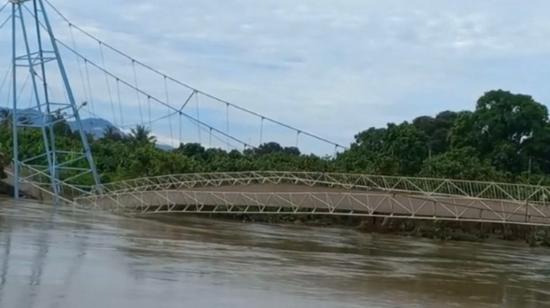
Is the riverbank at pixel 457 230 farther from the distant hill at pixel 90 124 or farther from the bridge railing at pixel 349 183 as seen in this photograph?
the distant hill at pixel 90 124

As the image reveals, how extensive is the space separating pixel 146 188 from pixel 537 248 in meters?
20.7

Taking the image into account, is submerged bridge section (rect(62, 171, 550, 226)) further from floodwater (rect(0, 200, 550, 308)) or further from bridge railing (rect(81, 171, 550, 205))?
floodwater (rect(0, 200, 550, 308))

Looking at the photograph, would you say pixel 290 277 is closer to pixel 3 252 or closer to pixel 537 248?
pixel 3 252

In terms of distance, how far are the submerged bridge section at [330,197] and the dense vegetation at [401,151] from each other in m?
7.28

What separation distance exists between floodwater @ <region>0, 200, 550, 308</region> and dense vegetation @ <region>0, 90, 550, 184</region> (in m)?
25.7

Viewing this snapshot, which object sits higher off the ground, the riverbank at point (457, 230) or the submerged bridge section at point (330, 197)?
the submerged bridge section at point (330, 197)

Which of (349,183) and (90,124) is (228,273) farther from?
(90,124)

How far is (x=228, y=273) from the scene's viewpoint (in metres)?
18.2

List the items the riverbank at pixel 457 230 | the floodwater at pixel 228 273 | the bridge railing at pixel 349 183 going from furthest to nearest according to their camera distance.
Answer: the riverbank at pixel 457 230 < the bridge railing at pixel 349 183 < the floodwater at pixel 228 273

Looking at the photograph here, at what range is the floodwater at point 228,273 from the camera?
13.8 metres

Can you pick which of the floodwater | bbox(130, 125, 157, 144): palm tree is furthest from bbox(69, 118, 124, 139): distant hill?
the floodwater

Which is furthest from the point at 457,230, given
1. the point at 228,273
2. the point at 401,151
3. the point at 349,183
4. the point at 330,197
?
the point at 228,273

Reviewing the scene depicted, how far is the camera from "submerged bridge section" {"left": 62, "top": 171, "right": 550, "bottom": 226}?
1348 inches

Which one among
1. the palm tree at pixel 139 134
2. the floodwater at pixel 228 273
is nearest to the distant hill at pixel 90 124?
the palm tree at pixel 139 134
